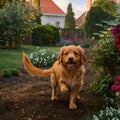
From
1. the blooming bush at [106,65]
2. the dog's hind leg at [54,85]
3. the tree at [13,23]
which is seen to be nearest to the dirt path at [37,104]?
the dog's hind leg at [54,85]

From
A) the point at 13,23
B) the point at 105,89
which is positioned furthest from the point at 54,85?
the point at 13,23

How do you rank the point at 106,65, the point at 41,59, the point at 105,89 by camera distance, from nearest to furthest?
the point at 106,65 → the point at 105,89 → the point at 41,59

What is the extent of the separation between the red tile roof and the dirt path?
4535 cm

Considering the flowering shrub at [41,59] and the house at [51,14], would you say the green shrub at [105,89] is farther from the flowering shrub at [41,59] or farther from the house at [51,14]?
the house at [51,14]

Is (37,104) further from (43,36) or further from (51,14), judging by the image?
(51,14)

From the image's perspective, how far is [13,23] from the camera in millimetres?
20391

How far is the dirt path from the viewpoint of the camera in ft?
18.2

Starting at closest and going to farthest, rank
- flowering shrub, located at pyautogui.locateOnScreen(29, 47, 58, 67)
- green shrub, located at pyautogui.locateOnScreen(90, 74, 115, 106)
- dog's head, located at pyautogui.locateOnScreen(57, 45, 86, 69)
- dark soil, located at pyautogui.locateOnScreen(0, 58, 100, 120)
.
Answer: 1. dark soil, located at pyautogui.locateOnScreen(0, 58, 100, 120)
2. dog's head, located at pyautogui.locateOnScreen(57, 45, 86, 69)
3. green shrub, located at pyautogui.locateOnScreen(90, 74, 115, 106)
4. flowering shrub, located at pyautogui.locateOnScreen(29, 47, 58, 67)

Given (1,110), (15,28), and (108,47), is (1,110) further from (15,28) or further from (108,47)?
(15,28)

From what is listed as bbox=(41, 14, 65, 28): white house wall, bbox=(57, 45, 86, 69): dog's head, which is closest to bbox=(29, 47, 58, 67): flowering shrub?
bbox=(57, 45, 86, 69): dog's head

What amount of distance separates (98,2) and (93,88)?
1298 inches

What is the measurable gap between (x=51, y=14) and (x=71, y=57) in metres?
47.6

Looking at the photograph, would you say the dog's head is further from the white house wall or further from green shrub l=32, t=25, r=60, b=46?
the white house wall

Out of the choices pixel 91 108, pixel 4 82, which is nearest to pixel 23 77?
pixel 4 82
